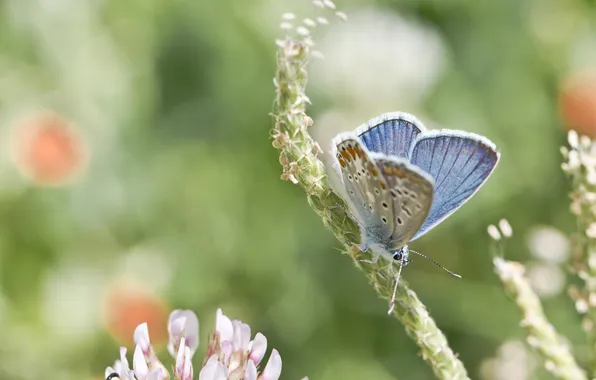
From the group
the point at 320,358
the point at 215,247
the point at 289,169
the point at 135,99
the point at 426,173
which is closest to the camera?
the point at 289,169

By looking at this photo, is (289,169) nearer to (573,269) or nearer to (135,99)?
(573,269)

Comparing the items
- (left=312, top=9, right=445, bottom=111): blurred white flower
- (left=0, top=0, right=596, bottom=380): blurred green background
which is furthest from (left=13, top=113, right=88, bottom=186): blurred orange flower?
(left=312, top=9, right=445, bottom=111): blurred white flower

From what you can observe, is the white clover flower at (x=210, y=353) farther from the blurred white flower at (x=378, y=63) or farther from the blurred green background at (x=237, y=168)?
the blurred white flower at (x=378, y=63)

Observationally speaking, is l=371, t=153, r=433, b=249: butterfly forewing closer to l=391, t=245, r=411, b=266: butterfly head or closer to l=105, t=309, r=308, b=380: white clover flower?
l=391, t=245, r=411, b=266: butterfly head

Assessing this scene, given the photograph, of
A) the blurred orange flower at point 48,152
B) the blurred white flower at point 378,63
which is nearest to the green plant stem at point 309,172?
the blurred white flower at point 378,63

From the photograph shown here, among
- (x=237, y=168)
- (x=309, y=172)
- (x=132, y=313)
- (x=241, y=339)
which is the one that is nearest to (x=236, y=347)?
(x=241, y=339)

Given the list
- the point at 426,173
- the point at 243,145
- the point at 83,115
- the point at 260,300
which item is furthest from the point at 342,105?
the point at 426,173
